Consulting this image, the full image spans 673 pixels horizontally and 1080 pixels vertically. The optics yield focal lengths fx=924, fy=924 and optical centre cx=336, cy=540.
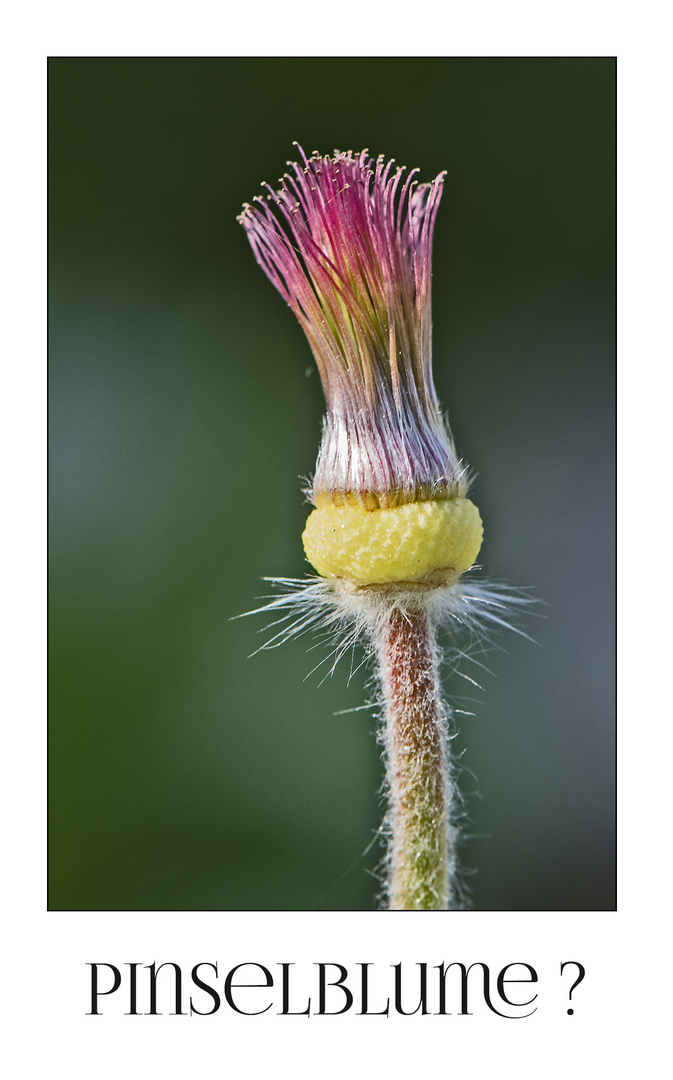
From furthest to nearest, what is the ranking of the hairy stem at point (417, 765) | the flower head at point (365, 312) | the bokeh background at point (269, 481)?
1. the bokeh background at point (269, 481)
2. the hairy stem at point (417, 765)
3. the flower head at point (365, 312)

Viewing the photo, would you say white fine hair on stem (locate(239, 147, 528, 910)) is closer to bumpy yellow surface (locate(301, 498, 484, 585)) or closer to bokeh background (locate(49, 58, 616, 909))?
bumpy yellow surface (locate(301, 498, 484, 585))

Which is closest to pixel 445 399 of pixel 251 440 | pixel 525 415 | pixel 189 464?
pixel 525 415

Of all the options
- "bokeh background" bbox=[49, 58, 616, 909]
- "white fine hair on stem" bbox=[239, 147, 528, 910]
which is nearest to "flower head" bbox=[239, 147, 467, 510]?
"white fine hair on stem" bbox=[239, 147, 528, 910]

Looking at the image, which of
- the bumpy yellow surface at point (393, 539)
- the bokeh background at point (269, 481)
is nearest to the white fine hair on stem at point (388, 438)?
the bumpy yellow surface at point (393, 539)

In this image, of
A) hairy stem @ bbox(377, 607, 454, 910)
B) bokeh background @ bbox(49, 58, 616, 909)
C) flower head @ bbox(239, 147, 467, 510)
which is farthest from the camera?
bokeh background @ bbox(49, 58, 616, 909)

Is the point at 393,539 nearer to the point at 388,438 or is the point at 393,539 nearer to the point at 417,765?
the point at 388,438

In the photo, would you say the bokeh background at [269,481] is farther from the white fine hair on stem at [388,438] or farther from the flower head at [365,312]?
the flower head at [365,312]

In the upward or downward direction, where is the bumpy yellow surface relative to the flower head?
downward
